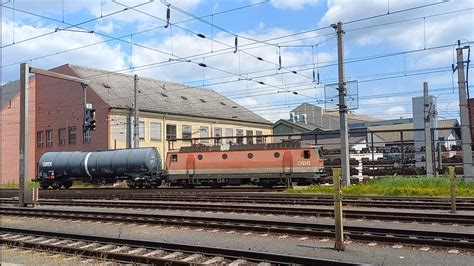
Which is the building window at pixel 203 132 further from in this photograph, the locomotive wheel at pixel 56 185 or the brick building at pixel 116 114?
the locomotive wheel at pixel 56 185

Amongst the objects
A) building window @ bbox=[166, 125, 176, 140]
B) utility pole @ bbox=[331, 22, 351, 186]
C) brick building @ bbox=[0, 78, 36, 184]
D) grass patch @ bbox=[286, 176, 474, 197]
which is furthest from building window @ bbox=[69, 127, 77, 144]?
utility pole @ bbox=[331, 22, 351, 186]

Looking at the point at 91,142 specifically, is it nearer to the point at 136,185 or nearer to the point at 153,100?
the point at 153,100

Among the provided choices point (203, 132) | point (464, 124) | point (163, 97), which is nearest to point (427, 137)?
point (464, 124)

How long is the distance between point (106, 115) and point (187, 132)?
10.7 m

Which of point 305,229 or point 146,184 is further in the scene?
point 146,184

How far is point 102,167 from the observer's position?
37.4 metres

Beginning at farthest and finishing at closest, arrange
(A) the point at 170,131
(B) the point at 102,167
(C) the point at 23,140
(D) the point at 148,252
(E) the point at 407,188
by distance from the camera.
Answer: (A) the point at 170,131 → (B) the point at 102,167 → (E) the point at 407,188 → (C) the point at 23,140 → (D) the point at 148,252

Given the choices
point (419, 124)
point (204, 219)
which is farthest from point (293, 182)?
Answer: point (204, 219)

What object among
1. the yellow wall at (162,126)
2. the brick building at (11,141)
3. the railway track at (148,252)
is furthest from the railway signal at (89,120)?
the brick building at (11,141)

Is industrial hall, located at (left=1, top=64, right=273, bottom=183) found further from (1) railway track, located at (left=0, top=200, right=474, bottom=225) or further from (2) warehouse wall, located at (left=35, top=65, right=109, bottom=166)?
(1) railway track, located at (left=0, top=200, right=474, bottom=225)

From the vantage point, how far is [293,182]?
102 feet

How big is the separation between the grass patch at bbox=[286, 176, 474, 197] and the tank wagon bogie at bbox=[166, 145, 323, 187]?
4.01 metres

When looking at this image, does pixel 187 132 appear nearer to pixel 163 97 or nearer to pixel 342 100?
pixel 163 97

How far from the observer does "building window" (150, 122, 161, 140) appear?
51.5 m
